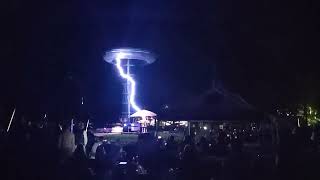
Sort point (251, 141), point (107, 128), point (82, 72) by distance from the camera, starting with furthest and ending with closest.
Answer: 1. point (107, 128)
2. point (251, 141)
3. point (82, 72)

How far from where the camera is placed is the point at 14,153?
11102 millimetres

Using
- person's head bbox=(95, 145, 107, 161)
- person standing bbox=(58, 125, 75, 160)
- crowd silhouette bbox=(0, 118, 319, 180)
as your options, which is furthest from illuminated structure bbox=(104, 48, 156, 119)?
person's head bbox=(95, 145, 107, 161)

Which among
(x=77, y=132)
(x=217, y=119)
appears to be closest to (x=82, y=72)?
(x=77, y=132)

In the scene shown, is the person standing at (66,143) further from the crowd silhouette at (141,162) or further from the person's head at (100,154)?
the person's head at (100,154)

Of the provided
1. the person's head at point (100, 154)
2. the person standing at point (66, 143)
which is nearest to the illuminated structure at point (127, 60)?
the person standing at point (66, 143)

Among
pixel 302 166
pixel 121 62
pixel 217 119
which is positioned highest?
pixel 121 62

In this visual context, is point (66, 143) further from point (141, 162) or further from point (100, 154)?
point (141, 162)

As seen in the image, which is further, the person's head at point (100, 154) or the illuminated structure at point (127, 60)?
the illuminated structure at point (127, 60)

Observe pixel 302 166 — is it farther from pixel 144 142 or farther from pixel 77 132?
pixel 77 132

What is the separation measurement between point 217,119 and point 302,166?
5.41 m

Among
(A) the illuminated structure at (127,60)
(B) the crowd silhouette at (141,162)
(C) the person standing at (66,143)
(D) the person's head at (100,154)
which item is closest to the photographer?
(B) the crowd silhouette at (141,162)

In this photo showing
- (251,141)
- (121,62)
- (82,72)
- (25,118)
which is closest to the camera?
(121,62)

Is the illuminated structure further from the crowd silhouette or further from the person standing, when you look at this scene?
the person standing

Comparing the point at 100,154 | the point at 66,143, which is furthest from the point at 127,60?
the point at 100,154
